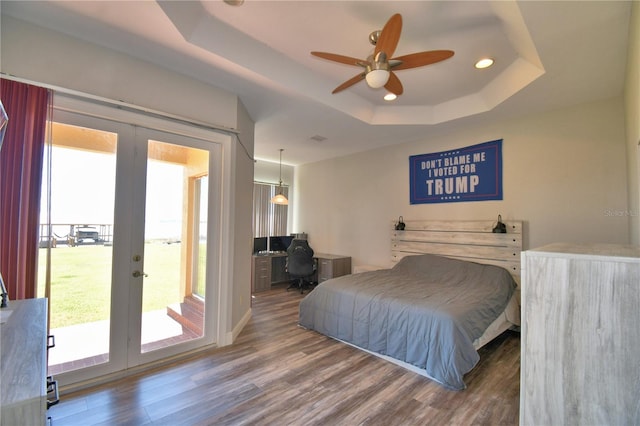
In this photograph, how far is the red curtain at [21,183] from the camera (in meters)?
1.94

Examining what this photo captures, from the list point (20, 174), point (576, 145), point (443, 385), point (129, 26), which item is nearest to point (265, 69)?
point (129, 26)

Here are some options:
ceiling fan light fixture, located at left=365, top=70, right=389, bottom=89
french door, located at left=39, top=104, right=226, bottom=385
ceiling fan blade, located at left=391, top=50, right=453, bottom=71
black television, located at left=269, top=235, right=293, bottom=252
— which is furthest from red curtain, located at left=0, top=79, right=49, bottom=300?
black television, located at left=269, top=235, right=293, bottom=252

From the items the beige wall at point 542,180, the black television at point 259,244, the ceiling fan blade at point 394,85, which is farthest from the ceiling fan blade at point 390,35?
the black television at point 259,244

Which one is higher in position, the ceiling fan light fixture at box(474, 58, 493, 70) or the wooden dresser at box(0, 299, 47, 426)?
the ceiling fan light fixture at box(474, 58, 493, 70)

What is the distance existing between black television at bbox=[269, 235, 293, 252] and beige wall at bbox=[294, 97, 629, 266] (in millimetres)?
1789

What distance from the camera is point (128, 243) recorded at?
256 cm

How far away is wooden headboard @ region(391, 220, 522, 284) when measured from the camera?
3693mm

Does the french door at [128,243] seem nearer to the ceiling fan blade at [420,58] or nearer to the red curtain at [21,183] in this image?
the red curtain at [21,183]

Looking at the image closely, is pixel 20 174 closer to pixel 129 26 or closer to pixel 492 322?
pixel 129 26

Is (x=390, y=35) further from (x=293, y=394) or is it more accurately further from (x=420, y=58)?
(x=293, y=394)

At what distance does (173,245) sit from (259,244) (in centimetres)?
306

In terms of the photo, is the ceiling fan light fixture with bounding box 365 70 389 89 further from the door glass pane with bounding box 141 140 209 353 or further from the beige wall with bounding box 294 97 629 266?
the beige wall with bounding box 294 97 629 266

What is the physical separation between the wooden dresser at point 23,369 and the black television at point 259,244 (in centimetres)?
450

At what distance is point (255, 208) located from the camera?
6293 mm
